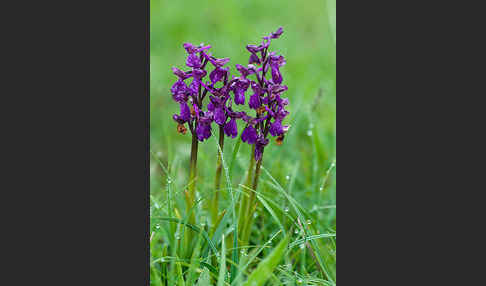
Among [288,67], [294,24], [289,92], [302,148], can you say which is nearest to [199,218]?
[302,148]

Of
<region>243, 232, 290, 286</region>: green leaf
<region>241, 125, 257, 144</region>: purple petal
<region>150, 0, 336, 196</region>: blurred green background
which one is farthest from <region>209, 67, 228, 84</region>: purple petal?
<region>150, 0, 336, 196</region>: blurred green background

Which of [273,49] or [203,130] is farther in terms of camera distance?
[273,49]

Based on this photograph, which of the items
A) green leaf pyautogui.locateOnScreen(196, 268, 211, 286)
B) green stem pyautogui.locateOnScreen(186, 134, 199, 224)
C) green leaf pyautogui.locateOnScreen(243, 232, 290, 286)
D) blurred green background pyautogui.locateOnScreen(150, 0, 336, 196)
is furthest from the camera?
blurred green background pyautogui.locateOnScreen(150, 0, 336, 196)

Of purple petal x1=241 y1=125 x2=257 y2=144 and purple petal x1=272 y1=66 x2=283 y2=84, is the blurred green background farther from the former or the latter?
purple petal x1=272 y1=66 x2=283 y2=84

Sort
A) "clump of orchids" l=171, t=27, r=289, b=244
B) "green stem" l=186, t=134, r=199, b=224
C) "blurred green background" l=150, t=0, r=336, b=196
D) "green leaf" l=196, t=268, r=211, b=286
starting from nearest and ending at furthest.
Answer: "green leaf" l=196, t=268, r=211, b=286
"clump of orchids" l=171, t=27, r=289, b=244
"green stem" l=186, t=134, r=199, b=224
"blurred green background" l=150, t=0, r=336, b=196

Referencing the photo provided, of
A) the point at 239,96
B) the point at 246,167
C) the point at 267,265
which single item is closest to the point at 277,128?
the point at 239,96

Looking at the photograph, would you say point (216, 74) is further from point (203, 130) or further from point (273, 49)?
point (273, 49)

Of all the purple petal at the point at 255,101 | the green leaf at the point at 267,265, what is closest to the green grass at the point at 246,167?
the green leaf at the point at 267,265

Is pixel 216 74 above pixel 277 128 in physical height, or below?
above
